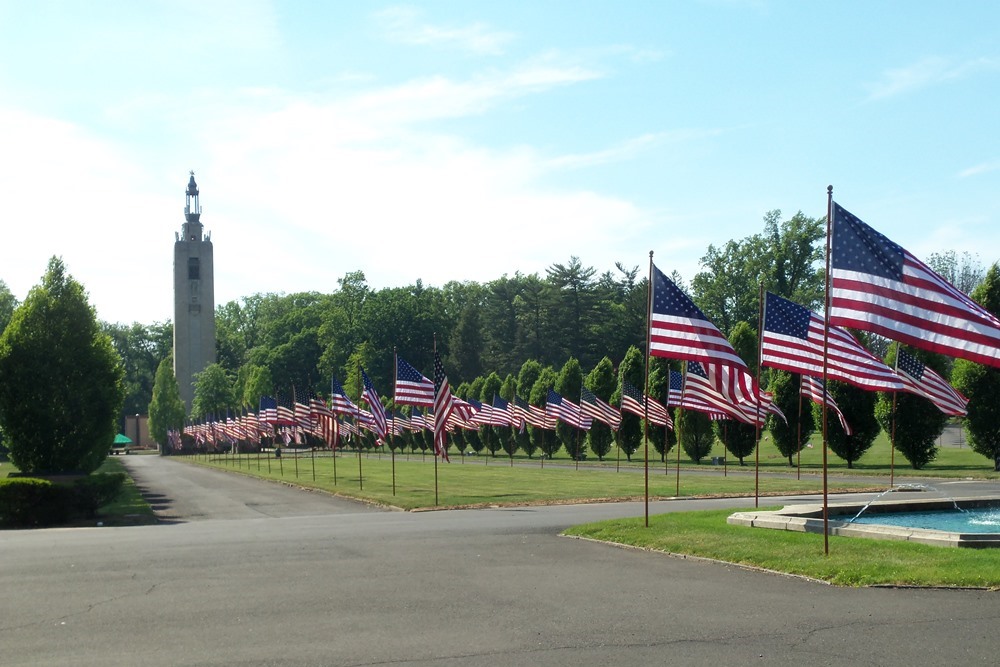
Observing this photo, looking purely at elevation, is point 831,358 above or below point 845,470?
above

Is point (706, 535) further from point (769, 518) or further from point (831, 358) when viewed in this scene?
point (831, 358)

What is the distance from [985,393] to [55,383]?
36001 millimetres

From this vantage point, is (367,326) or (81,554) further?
(367,326)

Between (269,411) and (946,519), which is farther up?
(269,411)

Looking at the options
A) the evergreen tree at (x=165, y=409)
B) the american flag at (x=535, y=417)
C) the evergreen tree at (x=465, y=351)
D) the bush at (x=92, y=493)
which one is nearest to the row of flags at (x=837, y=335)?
the bush at (x=92, y=493)

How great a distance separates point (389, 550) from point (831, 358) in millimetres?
10010

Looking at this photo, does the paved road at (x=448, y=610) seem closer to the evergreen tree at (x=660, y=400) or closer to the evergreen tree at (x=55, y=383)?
the evergreen tree at (x=55, y=383)

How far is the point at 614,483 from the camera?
38219 millimetres

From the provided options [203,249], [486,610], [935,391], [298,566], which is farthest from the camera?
[203,249]

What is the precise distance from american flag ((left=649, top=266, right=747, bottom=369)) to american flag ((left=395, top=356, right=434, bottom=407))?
1495cm

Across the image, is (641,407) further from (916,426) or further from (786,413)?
(916,426)

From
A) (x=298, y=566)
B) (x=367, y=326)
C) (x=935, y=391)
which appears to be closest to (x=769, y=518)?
(x=298, y=566)

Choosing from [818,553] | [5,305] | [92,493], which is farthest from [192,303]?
[818,553]

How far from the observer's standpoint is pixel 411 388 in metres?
35.2
